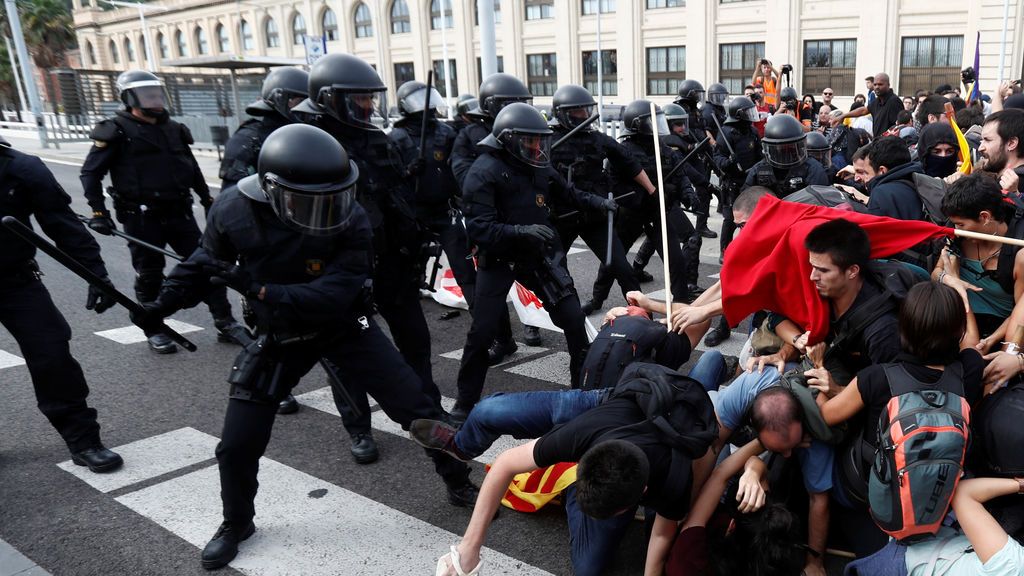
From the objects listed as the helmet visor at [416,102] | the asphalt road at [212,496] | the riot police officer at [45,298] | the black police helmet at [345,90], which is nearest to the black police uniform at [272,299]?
the asphalt road at [212,496]

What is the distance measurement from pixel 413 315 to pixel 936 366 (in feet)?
9.56

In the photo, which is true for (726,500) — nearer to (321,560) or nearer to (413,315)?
(321,560)

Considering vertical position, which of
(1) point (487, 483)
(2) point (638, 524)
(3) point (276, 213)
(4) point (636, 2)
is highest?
(4) point (636, 2)

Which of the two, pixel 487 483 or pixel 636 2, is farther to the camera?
pixel 636 2

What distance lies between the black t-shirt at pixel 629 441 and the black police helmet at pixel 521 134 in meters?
Result: 2.31

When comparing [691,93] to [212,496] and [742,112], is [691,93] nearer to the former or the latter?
[742,112]

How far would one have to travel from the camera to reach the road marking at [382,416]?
4.60 meters

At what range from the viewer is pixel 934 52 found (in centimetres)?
2877

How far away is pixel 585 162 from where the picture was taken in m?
6.58

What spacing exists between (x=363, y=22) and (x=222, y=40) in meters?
16.3

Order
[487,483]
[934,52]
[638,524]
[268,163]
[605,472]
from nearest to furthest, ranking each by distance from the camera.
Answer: [605,472] → [487,483] → [268,163] → [638,524] → [934,52]

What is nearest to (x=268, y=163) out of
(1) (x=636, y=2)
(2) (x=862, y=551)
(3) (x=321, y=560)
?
(3) (x=321, y=560)

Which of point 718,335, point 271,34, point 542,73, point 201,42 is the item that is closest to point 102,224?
point 718,335

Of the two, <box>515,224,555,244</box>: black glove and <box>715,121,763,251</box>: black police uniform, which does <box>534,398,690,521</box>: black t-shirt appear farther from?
<box>715,121,763,251</box>: black police uniform
